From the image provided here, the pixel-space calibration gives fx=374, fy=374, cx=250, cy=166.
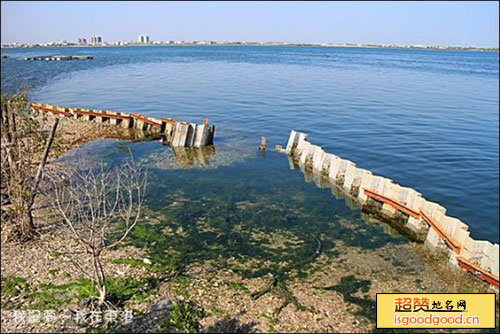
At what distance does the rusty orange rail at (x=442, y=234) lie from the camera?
13805 mm

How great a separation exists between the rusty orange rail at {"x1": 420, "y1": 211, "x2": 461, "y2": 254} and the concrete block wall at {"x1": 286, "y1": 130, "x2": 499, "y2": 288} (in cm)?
5

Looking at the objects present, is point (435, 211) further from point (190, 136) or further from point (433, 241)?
point (190, 136)

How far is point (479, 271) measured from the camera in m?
12.9

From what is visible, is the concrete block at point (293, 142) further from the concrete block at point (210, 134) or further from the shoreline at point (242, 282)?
the shoreline at point (242, 282)

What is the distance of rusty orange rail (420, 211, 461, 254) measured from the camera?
13805 millimetres

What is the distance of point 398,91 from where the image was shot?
57.8 meters

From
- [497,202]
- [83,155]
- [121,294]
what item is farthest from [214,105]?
[121,294]

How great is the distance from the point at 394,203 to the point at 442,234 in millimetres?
3526

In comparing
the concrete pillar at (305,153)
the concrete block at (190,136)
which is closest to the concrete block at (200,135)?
the concrete block at (190,136)

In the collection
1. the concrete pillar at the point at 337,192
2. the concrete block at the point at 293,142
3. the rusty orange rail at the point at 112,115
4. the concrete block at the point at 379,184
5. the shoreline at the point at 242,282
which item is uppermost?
the rusty orange rail at the point at 112,115

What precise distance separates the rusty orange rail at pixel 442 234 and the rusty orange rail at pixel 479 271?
409 mm

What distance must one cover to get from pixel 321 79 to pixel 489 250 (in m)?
64.4

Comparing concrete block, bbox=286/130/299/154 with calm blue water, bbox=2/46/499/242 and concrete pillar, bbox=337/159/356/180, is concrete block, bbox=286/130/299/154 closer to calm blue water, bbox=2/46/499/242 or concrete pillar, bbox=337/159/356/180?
calm blue water, bbox=2/46/499/242

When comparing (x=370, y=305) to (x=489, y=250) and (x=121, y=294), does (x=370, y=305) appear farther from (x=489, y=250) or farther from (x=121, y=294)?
(x=121, y=294)
